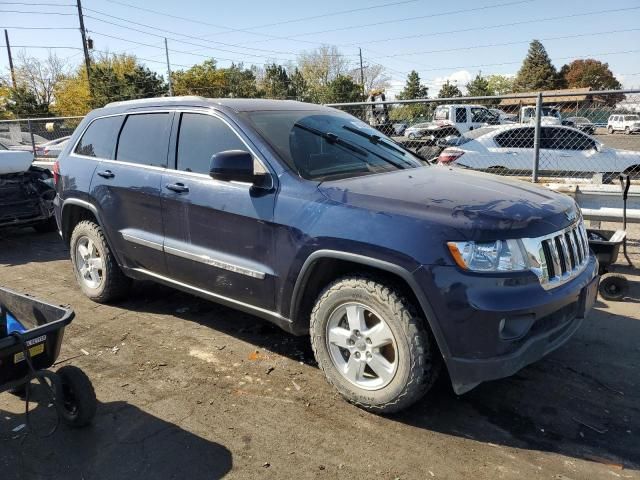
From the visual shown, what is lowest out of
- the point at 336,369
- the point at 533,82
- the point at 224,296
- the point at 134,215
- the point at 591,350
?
the point at 591,350

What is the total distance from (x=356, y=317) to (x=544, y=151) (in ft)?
26.8

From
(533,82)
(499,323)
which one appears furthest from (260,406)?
(533,82)

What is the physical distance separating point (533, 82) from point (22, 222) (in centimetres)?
8225

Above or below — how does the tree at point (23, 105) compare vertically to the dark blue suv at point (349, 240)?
above

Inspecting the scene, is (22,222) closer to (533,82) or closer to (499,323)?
(499,323)

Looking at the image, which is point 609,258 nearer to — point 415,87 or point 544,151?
point 544,151

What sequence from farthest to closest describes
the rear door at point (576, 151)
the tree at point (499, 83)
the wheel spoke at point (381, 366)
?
the tree at point (499, 83) < the rear door at point (576, 151) < the wheel spoke at point (381, 366)

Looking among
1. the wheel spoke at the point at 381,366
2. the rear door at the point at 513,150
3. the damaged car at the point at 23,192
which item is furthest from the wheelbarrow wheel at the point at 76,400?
the rear door at the point at 513,150

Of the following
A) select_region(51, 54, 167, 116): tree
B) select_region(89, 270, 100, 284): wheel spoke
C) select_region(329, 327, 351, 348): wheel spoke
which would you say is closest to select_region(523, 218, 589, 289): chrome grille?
select_region(329, 327, 351, 348): wheel spoke

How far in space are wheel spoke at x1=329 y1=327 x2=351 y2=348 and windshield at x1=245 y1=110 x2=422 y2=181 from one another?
96cm

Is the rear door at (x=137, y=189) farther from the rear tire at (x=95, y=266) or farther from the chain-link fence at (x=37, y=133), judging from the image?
the chain-link fence at (x=37, y=133)

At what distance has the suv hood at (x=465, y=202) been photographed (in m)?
2.81

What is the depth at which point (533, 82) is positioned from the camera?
78.5 meters

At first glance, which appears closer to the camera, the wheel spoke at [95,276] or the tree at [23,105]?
the wheel spoke at [95,276]
